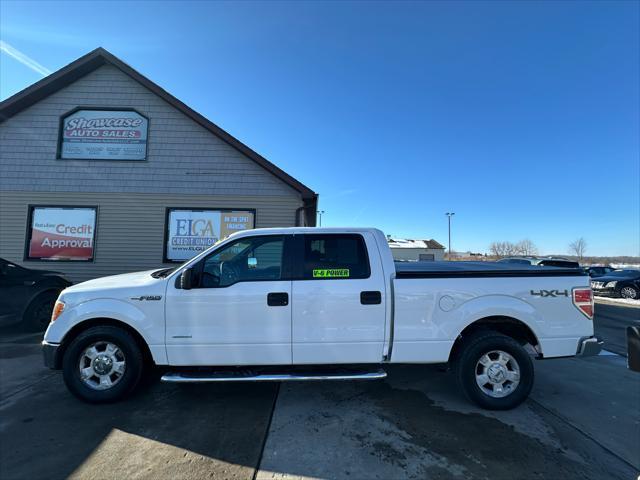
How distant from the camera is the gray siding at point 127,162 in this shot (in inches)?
366

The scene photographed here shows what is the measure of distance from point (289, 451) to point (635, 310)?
14428 mm

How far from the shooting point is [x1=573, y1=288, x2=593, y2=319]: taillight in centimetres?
366

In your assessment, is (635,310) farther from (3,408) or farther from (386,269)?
(3,408)

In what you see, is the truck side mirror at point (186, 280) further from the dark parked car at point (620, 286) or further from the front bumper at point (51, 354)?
the dark parked car at point (620, 286)

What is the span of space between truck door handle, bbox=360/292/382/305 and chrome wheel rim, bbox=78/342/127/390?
278 centimetres

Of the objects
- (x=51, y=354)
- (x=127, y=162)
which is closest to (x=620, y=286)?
(x=51, y=354)

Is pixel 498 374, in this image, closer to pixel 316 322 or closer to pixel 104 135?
pixel 316 322

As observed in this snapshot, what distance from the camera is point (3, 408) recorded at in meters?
3.59

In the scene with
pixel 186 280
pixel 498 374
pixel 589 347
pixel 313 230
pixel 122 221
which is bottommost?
pixel 498 374

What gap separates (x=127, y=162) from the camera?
942cm

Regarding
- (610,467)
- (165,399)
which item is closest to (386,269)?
(610,467)

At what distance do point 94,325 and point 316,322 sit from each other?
258 centimetres

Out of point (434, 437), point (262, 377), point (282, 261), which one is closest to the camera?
point (434, 437)

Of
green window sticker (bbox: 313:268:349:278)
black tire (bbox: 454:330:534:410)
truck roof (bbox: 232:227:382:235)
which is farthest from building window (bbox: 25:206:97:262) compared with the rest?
black tire (bbox: 454:330:534:410)
